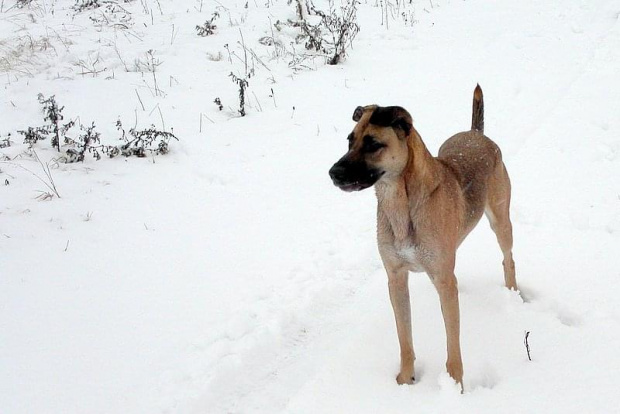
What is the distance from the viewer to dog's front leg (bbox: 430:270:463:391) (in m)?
3.15


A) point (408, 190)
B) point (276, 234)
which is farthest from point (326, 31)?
point (408, 190)

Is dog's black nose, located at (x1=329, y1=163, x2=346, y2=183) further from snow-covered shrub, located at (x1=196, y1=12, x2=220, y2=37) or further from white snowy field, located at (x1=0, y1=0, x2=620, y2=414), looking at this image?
snow-covered shrub, located at (x1=196, y1=12, x2=220, y2=37)

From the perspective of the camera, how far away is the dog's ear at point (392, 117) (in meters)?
2.86

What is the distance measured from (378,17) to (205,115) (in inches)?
217

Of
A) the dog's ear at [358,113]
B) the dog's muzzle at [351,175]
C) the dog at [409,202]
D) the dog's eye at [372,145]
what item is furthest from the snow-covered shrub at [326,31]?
the dog's muzzle at [351,175]

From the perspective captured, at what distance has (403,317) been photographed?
339 centimetres

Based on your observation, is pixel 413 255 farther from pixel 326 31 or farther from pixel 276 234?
pixel 326 31

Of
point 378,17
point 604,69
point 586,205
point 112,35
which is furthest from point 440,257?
point 378,17

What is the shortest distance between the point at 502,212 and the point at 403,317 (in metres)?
1.30

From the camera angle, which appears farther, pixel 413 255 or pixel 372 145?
pixel 413 255

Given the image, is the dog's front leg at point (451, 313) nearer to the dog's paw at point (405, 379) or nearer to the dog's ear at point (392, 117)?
the dog's paw at point (405, 379)

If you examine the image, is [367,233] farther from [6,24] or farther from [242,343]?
[6,24]

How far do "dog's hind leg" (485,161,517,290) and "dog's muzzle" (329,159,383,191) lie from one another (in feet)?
5.08

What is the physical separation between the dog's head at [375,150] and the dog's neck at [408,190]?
71mm
